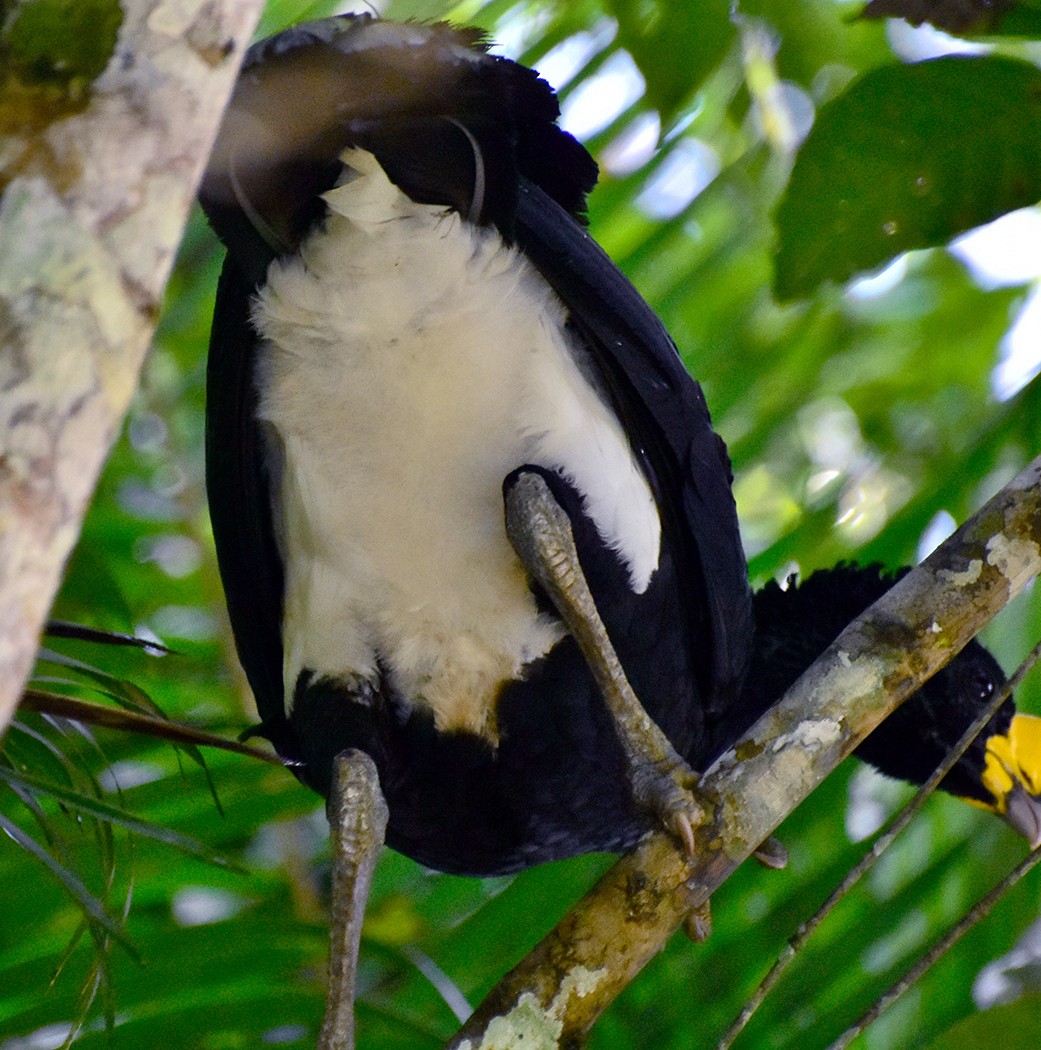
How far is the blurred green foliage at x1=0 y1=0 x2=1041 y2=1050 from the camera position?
4.62 ft

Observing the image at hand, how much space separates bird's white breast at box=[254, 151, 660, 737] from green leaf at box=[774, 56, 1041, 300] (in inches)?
20.6

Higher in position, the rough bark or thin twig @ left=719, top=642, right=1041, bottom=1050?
the rough bark

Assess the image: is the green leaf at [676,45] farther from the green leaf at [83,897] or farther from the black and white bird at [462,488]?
the green leaf at [83,897]

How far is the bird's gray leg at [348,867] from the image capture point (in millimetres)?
1499

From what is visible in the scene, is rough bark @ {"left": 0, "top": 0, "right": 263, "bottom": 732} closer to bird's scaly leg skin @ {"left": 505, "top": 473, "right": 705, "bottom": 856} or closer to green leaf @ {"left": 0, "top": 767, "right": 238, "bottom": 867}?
green leaf @ {"left": 0, "top": 767, "right": 238, "bottom": 867}

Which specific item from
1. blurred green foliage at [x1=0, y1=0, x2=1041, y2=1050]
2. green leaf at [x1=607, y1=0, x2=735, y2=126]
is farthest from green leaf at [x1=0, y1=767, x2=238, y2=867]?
green leaf at [x1=607, y1=0, x2=735, y2=126]

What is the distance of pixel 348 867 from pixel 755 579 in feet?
2.92

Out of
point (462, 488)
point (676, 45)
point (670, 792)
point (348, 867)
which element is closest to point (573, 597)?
point (462, 488)

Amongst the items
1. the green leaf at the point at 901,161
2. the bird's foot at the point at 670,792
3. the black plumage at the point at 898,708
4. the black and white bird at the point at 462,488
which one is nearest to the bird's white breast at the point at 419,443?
the black and white bird at the point at 462,488

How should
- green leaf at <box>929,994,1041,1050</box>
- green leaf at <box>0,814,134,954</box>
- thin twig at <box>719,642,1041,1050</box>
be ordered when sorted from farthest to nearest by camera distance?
thin twig at <box>719,642,1041,1050</box> → green leaf at <box>0,814,134,954</box> → green leaf at <box>929,994,1041,1050</box>

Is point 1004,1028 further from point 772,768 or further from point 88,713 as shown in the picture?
point 88,713

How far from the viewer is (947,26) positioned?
1209 millimetres

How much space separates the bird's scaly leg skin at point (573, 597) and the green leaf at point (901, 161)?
601mm

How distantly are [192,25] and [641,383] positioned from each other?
1050 mm
